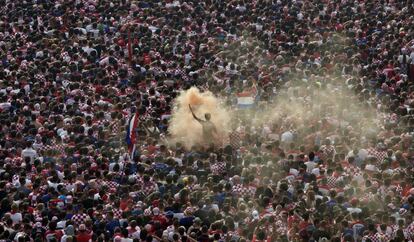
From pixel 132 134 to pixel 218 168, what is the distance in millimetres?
2305

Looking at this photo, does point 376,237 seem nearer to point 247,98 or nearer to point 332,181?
point 332,181

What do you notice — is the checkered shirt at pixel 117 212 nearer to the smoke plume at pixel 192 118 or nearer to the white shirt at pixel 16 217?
the white shirt at pixel 16 217

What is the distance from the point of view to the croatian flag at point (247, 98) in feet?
94.3

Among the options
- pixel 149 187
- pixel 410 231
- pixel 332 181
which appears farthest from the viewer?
pixel 149 187

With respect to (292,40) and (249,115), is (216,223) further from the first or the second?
(292,40)

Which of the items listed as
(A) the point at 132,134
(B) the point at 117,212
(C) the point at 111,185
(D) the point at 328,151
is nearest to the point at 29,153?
(A) the point at 132,134

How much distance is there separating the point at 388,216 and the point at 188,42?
45.7 feet

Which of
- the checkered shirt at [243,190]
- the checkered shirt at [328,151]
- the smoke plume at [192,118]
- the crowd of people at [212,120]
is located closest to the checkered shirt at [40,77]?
the crowd of people at [212,120]

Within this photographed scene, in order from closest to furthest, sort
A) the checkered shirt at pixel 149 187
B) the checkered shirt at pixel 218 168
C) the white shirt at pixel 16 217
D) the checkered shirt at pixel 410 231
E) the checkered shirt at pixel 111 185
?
the checkered shirt at pixel 410 231
the white shirt at pixel 16 217
the checkered shirt at pixel 149 187
the checkered shirt at pixel 111 185
the checkered shirt at pixel 218 168

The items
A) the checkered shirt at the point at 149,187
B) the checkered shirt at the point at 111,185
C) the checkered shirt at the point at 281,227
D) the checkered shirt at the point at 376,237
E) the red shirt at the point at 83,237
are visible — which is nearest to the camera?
the checkered shirt at the point at 376,237

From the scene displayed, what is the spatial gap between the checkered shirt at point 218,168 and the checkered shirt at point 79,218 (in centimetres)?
343

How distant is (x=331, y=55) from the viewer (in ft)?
105

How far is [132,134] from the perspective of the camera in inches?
1001

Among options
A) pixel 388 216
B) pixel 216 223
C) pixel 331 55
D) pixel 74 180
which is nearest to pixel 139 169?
pixel 74 180
